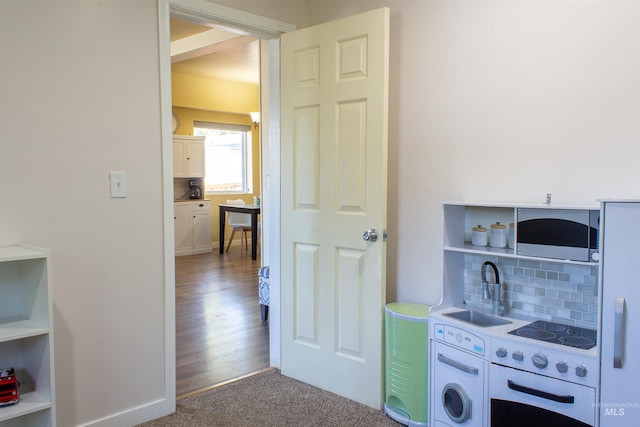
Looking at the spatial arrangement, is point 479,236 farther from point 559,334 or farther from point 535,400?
point 535,400

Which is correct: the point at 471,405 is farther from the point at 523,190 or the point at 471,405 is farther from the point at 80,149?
the point at 80,149

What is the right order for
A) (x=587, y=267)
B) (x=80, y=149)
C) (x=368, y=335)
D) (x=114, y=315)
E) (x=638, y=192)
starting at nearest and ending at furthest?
1. (x=638, y=192)
2. (x=587, y=267)
3. (x=80, y=149)
4. (x=114, y=315)
5. (x=368, y=335)

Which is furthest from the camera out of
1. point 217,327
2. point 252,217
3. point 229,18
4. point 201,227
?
point 201,227

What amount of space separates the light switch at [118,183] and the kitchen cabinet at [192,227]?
520 cm

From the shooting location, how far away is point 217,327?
3.99m

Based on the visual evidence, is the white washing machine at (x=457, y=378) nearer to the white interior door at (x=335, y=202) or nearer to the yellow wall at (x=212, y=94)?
the white interior door at (x=335, y=202)

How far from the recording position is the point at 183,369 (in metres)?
3.12

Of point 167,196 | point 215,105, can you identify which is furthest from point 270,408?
point 215,105

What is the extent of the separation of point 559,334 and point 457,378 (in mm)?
455

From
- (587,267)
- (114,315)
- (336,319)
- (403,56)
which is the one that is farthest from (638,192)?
(114,315)

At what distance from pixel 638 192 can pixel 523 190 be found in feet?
1.46

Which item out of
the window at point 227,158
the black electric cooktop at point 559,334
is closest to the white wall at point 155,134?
the black electric cooktop at point 559,334

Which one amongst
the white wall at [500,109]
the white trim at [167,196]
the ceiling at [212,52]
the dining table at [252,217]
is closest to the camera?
the white wall at [500,109]

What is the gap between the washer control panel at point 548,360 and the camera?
172 centimetres
